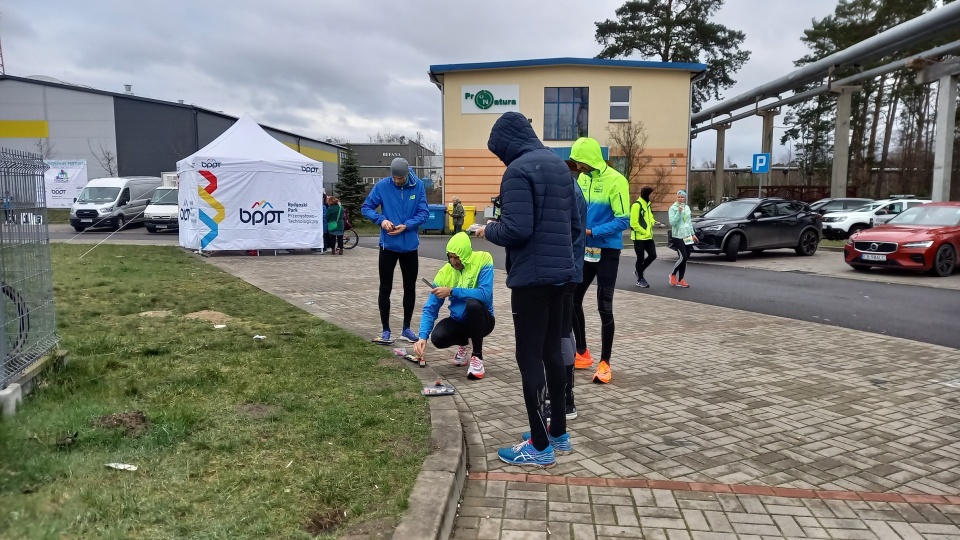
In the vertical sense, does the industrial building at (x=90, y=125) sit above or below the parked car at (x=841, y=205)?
above

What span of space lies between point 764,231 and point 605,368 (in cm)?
1402

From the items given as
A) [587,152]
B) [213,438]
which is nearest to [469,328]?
[587,152]

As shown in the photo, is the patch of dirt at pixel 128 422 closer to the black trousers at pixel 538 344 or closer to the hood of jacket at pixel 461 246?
the black trousers at pixel 538 344

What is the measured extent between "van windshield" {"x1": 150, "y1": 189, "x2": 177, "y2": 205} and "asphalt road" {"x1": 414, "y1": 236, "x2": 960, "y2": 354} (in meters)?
16.3

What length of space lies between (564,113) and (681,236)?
22.7 meters

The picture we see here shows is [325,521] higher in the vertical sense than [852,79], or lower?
lower

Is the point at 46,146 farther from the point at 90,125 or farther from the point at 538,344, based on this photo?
the point at 538,344

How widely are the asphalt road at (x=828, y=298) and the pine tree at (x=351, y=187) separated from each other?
21.6 meters

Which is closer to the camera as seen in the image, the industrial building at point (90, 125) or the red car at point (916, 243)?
the red car at point (916, 243)

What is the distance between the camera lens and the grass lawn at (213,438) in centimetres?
287

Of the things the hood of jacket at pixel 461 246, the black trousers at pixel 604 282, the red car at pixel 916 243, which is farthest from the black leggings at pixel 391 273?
the red car at pixel 916 243

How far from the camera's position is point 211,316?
26.1ft

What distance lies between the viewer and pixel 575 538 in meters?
3.04

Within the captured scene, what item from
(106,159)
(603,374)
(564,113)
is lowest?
→ (603,374)
